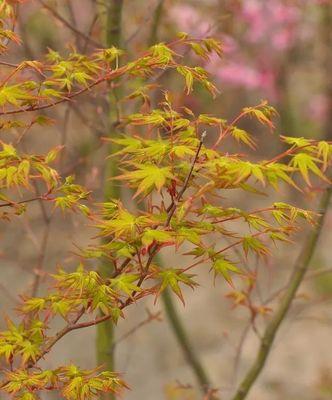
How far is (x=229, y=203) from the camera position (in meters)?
7.93

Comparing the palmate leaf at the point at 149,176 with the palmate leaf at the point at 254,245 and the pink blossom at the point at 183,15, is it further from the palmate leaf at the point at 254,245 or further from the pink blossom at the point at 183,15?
the pink blossom at the point at 183,15

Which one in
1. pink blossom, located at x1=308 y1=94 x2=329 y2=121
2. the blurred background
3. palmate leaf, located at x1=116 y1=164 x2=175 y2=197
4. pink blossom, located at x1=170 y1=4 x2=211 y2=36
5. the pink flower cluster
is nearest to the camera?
palmate leaf, located at x1=116 y1=164 x2=175 y2=197

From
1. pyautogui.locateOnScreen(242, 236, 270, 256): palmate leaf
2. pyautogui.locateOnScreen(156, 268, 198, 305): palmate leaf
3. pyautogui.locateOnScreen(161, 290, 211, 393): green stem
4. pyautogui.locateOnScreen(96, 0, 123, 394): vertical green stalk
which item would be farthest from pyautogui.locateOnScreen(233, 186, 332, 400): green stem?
pyautogui.locateOnScreen(156, 268, 198, 305): palmate leaf

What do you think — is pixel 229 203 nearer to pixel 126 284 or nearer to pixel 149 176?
pixel 126 284

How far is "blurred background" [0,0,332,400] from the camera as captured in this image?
431 centimetres

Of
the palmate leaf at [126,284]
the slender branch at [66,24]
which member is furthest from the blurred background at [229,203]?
the palmate leaf at [126,284]

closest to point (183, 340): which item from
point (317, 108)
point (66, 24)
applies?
point (66, 24)

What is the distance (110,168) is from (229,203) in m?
4.88

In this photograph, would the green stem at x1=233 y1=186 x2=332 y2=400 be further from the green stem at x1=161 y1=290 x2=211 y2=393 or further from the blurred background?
the green stem at x1=161 y1=290 x2=211 y2=393

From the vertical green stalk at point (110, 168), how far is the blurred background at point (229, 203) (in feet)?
0.09

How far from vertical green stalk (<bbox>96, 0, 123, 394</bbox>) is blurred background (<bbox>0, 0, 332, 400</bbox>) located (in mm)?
28

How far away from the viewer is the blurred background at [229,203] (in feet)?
14.1

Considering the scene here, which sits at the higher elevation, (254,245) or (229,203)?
(254,245)

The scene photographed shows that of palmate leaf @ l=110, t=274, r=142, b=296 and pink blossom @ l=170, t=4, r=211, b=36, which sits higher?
pink blossom @ l=170, t=4, r=211, b=36
